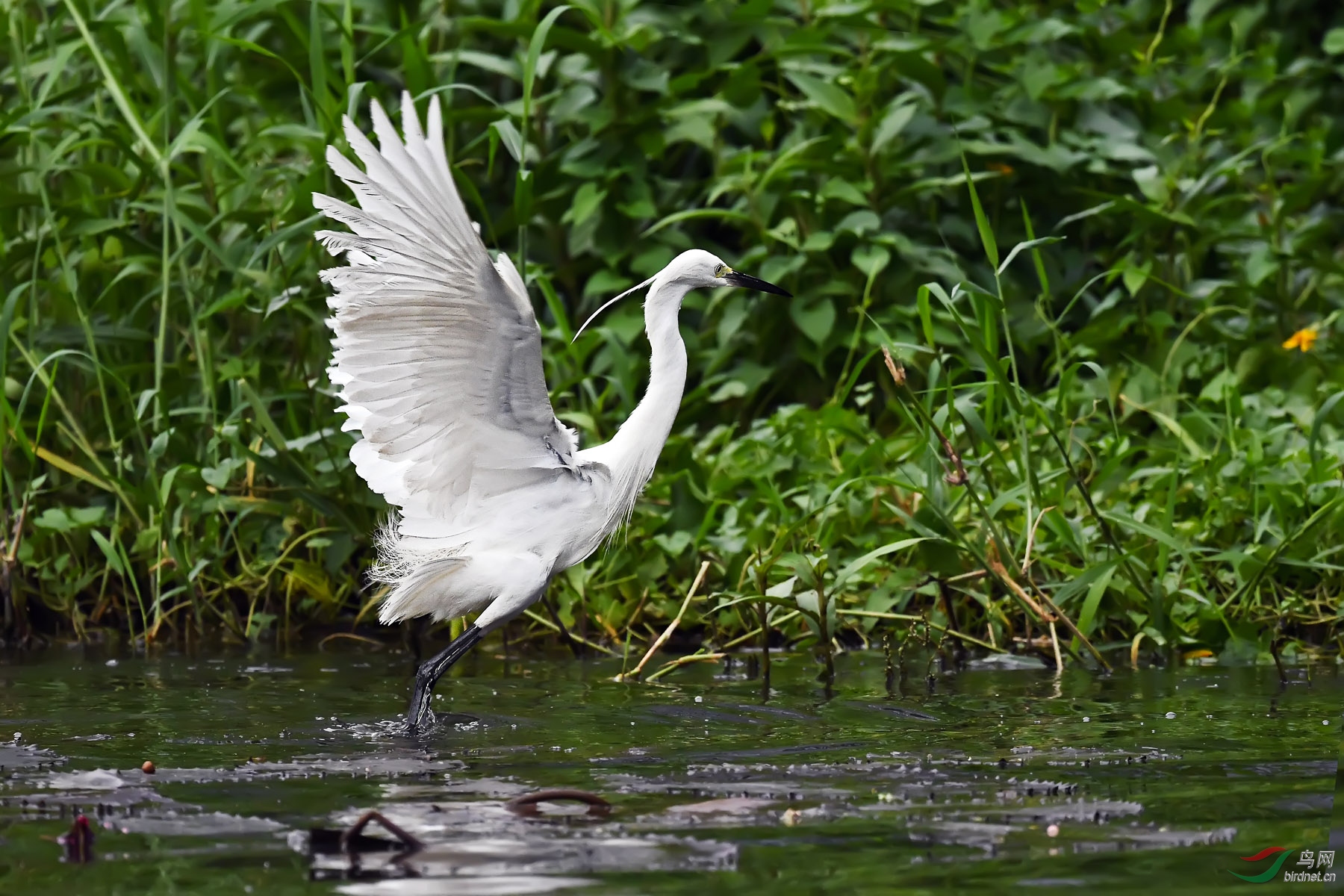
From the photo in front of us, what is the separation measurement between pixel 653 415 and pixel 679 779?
60.9 inches

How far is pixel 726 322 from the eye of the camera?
7324mm

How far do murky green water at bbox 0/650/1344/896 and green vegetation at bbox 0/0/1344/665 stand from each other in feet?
1.69

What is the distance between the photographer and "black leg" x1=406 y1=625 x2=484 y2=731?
4.84 metres

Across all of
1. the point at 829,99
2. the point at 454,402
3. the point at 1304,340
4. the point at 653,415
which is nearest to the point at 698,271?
the point at 653,415

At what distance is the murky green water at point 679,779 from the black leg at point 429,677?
0.33 ft

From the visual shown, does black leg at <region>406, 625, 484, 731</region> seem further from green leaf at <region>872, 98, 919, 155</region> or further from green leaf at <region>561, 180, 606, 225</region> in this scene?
green leaf at <region>872, 98, 919, 155</region>

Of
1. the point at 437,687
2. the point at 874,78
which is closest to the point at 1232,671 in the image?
the point at 437,687

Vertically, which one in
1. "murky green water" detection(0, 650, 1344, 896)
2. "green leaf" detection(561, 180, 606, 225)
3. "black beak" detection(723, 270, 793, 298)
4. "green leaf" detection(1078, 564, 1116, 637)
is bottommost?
"murky green water" detection(0, 650, 1344, 896)

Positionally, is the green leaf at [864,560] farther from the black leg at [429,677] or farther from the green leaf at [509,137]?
the green leaf at [509,137]

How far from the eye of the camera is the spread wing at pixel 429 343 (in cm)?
433

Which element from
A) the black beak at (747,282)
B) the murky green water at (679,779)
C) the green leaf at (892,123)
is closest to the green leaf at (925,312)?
the black beak at (747,282)

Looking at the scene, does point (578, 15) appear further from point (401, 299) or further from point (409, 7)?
point (401, 299)

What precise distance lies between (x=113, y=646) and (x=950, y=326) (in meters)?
3.65

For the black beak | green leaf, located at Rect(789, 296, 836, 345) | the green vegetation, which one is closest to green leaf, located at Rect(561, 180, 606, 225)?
the green vegetation
